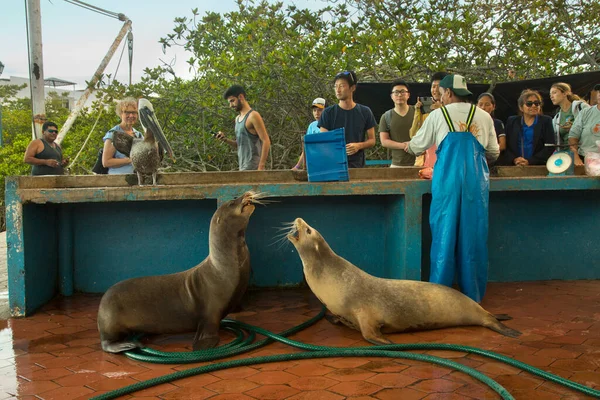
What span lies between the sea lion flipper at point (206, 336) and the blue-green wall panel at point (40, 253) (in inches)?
76.7

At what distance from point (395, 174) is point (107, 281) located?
3.29 metres

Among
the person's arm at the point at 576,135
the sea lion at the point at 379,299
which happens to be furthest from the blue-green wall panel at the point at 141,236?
A: the person's arm at the point at 576,135

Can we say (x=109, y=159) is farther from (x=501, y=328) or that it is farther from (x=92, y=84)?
(x=92, y=84)

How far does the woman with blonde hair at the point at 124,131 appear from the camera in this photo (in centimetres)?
607

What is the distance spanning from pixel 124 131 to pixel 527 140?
15.4 ft

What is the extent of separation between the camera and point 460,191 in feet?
16.5

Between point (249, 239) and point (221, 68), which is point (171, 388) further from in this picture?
point (221, 68)

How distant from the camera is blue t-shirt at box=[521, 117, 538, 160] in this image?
275 inches

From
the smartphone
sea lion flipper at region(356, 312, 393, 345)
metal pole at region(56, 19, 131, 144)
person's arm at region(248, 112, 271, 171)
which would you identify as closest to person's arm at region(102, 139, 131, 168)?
person's arm at region(248, 112, 271, 171)

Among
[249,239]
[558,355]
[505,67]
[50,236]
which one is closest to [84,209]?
[50,236]

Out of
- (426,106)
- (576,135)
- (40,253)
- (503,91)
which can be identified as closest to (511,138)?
(576,135)

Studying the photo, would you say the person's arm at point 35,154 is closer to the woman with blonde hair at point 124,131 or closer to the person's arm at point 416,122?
the woman with blonde hair at point 124,131

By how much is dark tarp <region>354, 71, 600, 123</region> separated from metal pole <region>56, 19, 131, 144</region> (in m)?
6.02

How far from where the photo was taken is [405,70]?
9.93 m
